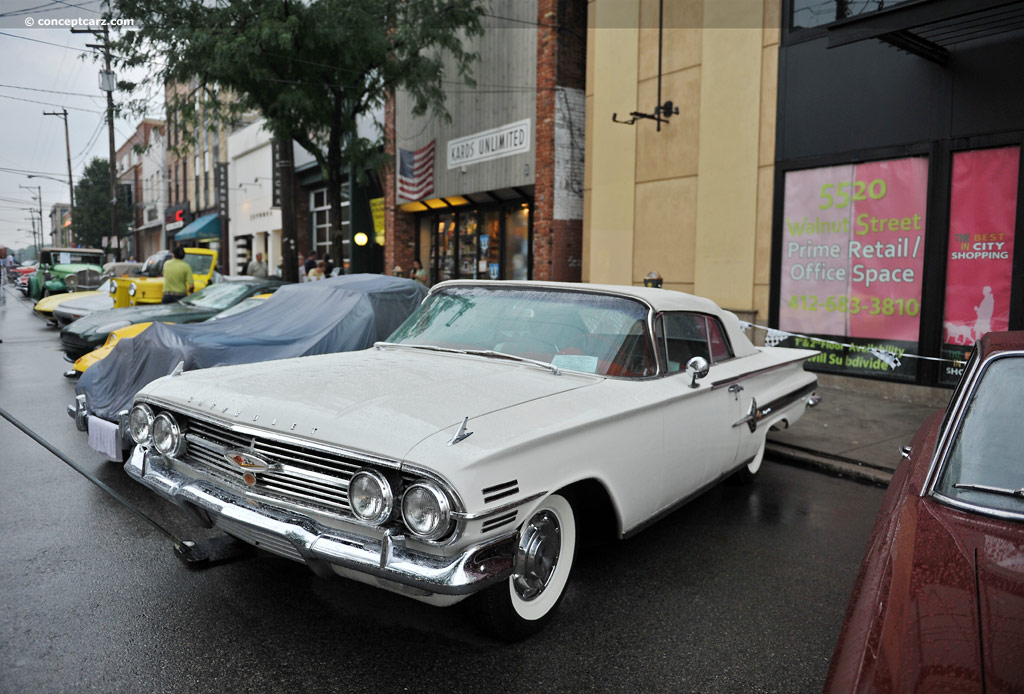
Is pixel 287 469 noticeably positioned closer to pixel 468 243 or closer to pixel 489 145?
pixel 489 145

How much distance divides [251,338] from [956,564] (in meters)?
5.13

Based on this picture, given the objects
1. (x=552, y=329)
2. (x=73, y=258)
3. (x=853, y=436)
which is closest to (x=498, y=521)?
(x=552, y=329)

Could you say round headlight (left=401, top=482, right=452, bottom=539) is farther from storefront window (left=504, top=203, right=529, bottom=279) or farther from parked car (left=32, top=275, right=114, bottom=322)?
storefront window (left=504, top=203, right=529, bottom=279)

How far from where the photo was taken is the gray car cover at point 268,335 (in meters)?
5.22

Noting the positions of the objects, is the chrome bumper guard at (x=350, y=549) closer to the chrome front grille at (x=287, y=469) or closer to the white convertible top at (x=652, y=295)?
the chrome front grille at (x=287, y=469)

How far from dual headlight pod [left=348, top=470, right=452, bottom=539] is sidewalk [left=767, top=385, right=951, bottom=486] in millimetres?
4330

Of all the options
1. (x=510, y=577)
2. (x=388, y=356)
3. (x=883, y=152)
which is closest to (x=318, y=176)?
(x=883, y=152)

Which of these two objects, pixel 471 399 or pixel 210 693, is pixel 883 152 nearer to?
pixel 471 399

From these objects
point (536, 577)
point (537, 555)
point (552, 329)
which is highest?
point (552, 329)

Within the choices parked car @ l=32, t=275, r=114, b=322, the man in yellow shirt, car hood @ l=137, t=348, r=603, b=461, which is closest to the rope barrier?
car hood @ l=137, t=348, r=603, b=461

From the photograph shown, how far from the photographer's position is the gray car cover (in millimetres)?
5223

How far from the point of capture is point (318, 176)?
24203mm

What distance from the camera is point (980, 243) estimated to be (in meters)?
7.85

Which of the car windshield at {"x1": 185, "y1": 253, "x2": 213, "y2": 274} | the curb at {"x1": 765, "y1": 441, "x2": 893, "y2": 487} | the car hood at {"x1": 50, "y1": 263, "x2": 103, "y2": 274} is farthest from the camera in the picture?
the car hood at {"x1": 50, "y1": 263, "x2": 103, "y2": 274}
